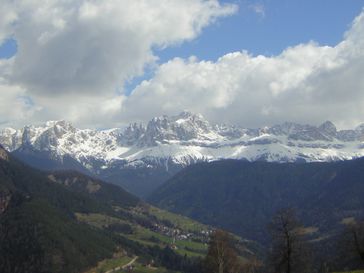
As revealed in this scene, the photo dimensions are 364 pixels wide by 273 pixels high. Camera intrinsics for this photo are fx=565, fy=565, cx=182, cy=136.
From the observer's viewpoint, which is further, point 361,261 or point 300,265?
point 361,261

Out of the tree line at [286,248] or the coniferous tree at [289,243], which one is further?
the tree line at [286,248]

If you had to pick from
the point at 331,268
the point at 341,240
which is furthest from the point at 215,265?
the point at 331,268

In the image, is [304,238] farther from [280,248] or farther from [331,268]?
[331,268]

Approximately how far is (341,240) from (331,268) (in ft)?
257

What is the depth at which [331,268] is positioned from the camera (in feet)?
509

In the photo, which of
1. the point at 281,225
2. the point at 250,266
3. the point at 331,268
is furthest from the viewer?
the point at 331,268

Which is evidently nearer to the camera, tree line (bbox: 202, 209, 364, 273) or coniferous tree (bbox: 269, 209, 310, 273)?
coniferous tree (bbox: 269, 209, 310, 273)

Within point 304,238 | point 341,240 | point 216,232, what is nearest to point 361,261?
point 341,240

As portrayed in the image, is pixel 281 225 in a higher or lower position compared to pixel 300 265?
higher

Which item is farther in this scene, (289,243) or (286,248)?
(286,248)

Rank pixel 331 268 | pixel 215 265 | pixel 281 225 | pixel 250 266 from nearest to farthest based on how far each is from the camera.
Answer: pixel 281 225
pixel 215 265
pixel 250 266
pixel 331 268

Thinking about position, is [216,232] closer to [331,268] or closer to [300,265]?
[300,265]

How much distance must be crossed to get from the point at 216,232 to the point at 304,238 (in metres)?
13.7

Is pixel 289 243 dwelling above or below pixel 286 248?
above
